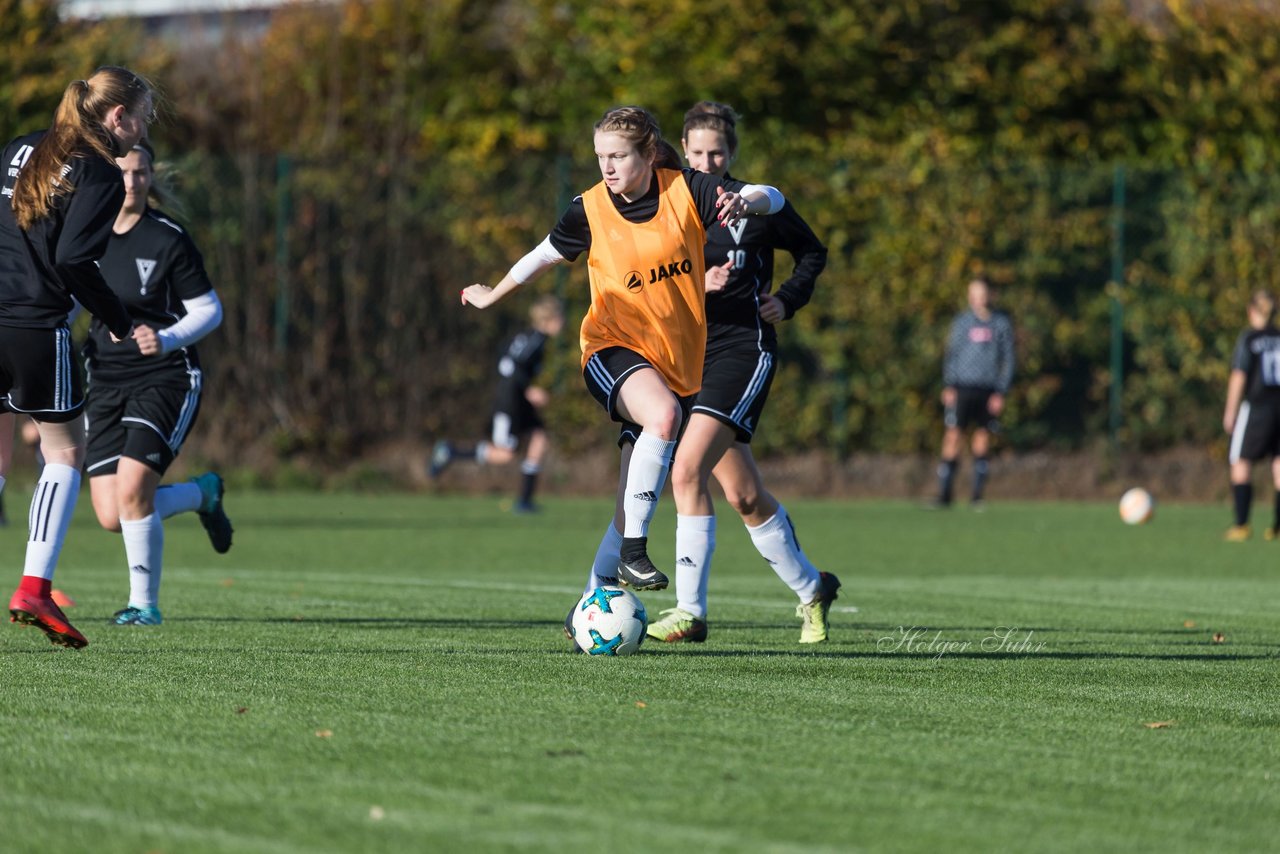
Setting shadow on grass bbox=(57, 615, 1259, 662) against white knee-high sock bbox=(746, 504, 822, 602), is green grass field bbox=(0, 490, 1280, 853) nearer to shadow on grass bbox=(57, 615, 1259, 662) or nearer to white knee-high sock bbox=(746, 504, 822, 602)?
shadow on grass bbox=(57, 615, 1259, 662)

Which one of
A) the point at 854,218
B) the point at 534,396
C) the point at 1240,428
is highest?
the point at 854,218

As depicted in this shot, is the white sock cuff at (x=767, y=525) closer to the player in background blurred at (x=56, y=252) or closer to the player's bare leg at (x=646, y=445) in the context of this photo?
the player's bare leg at (x=646, y=445)

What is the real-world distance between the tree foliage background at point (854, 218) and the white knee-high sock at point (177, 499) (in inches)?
463

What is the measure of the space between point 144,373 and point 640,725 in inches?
145

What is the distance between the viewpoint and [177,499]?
27.7 feet

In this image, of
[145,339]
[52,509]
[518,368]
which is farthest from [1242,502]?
[52,509]

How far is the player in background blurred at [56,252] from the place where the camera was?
254 inches

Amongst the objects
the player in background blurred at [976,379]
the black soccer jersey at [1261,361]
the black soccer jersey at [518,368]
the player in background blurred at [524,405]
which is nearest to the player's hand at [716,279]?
the black soccer jersey at [1261,361]

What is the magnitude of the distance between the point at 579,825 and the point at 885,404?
56.3 ft

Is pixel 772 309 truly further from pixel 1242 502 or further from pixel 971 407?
pixel 971 407

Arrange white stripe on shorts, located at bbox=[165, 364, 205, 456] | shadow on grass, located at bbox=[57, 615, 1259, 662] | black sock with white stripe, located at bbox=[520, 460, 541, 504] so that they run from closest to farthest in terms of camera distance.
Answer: shadow on grass, located at bbox=[57, 615, 1259, 662] < white stripe on shorts, located at bbox=[165, 364, 205, 456] < black sock with white stripe, located at bbox=[520, 460, 541, 504]

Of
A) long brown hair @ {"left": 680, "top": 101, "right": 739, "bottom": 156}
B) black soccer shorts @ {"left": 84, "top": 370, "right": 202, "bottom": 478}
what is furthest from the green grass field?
long brown hair @ {"left": 680, "top": 101, "right": 739, "bottom": 156}

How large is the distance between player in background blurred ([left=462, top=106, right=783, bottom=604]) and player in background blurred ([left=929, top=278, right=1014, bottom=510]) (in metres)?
12.5

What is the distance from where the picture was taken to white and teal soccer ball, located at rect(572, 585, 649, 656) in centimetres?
666
